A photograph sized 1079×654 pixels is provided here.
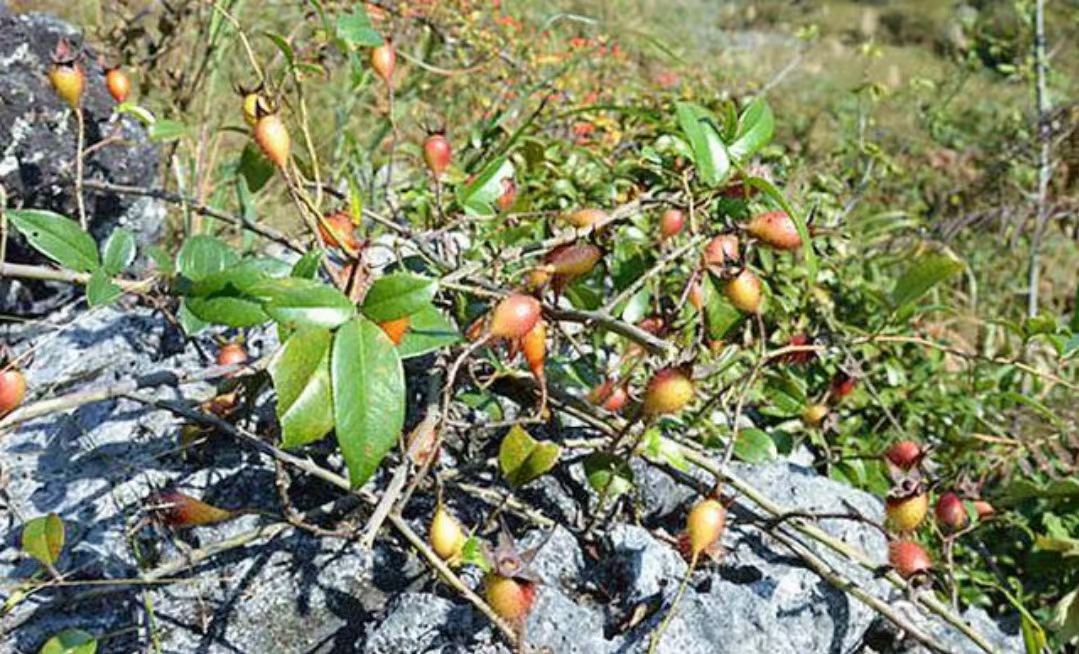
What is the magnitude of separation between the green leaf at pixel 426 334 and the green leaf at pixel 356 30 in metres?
0.39

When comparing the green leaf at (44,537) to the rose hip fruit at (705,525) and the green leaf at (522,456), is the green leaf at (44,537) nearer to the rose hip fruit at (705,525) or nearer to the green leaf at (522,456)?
the green leaf at (522,456)

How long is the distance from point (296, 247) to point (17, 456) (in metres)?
0.34

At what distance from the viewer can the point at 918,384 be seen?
4.78 feet

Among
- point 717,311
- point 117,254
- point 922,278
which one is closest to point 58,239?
point 117,254

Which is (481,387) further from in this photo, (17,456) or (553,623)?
(17,456)

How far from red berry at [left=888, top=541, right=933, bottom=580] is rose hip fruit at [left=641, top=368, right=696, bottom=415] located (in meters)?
0.24

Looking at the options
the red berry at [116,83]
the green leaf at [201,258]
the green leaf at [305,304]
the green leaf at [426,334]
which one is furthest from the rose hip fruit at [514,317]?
the red berry at [116,83]

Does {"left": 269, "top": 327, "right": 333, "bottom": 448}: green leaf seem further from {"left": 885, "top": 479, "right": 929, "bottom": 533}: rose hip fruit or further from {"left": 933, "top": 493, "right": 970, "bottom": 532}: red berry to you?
{"left": 933, "top": 493, "right": 970, "bottom": 532}: red berry

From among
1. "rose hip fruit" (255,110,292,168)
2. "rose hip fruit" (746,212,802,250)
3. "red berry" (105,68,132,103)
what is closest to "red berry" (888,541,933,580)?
"rose hip fruit" (746,212,802,250)

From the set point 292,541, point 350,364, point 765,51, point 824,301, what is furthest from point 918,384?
point 765,51

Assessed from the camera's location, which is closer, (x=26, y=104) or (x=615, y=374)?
(x=615, y=374)

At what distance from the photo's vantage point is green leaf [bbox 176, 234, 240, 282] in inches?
33.0

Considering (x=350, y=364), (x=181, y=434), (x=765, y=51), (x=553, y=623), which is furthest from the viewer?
(x=765, y=51)

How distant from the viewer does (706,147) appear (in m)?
0.84
